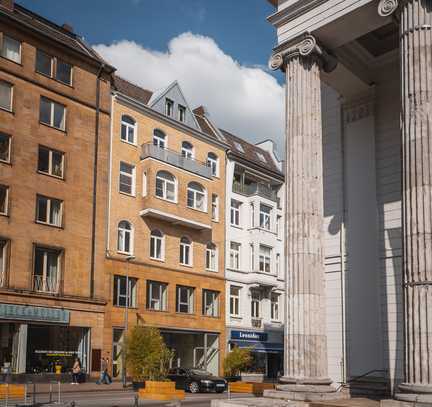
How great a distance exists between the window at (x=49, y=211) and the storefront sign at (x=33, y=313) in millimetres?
5140

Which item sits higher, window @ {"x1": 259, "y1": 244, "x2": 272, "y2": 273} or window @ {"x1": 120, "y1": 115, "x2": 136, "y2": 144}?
window @ {"x1": 120, "y1": 115, "x2": 136, "y2": 144}

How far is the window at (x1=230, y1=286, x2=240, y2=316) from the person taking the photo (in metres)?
50.5

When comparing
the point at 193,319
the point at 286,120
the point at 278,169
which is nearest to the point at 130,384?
the point at 193,319

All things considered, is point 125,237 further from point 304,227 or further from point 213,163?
point 304,227

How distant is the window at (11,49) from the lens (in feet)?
121

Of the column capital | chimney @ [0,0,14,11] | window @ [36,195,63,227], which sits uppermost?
chimney @ [0,0,14,11]

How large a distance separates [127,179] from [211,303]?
→ 39.9 ft

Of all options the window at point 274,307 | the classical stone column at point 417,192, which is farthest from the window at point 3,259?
the window at point 274,307

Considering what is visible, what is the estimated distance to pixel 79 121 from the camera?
133ft

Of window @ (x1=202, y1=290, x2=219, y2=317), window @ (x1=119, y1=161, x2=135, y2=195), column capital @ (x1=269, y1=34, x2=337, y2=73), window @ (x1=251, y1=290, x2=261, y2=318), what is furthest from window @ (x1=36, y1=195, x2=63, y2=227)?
column capital @ (x1=269, y1=34, x2=337, y2=73)

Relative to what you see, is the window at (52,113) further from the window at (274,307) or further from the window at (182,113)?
the window at (274,307)

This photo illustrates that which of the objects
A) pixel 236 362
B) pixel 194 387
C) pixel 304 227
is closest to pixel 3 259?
pixel 194 387

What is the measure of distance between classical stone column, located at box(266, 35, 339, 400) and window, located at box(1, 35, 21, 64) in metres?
22.4

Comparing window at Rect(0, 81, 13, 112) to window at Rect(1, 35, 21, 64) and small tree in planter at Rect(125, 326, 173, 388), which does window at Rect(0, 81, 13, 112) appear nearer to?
window at Rect(1, 35, 21, 64)
